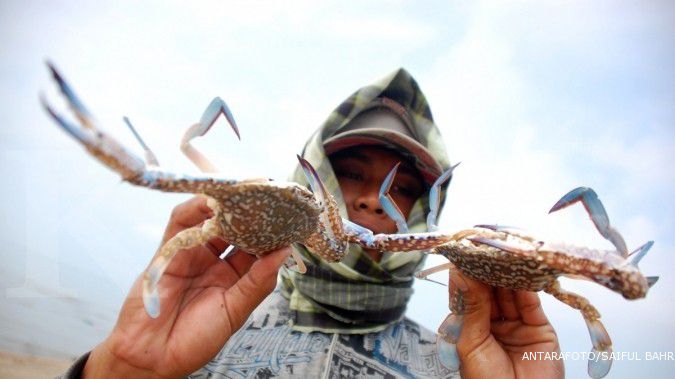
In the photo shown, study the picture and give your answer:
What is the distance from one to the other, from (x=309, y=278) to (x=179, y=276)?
3.25ft

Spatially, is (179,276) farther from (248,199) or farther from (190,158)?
(248,199)

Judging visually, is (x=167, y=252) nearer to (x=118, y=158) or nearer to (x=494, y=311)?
(x=118, y=158)

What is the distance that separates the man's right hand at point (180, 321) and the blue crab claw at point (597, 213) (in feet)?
3.33

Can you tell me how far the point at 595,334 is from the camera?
130 cm

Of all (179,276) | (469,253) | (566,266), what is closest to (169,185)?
(179,276)

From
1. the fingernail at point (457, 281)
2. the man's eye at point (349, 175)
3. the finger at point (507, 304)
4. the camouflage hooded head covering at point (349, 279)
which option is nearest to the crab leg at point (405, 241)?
the fingernail at point (457, 281)

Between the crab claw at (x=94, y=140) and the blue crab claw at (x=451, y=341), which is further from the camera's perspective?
the blue crab claw at (x=451, y=341)

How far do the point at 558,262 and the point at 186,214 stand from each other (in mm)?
1346

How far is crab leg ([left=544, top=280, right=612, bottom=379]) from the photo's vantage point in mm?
1296

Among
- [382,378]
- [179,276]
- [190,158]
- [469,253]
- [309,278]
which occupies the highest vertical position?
[190,158]

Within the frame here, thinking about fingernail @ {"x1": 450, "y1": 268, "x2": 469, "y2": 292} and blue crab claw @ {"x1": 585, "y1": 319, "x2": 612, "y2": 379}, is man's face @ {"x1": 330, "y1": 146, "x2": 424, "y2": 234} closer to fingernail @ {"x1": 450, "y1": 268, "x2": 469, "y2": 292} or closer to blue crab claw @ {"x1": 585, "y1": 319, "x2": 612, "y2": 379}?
fingernail @ {"x1": 450, "y1": 268, "x2": 469, "y2": 292}

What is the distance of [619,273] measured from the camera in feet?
3.38

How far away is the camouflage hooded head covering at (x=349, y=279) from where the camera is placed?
2.25 meters

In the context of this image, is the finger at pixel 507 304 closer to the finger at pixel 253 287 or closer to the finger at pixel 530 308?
the finger at pixel 530 308
